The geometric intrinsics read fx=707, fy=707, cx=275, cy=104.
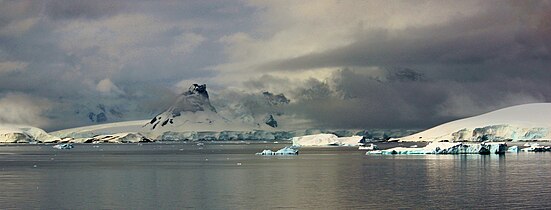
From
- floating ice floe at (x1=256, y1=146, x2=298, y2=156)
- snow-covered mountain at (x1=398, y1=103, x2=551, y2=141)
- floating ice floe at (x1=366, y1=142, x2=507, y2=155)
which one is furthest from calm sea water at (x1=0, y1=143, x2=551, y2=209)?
snow-covered mountain at (x1=398, y1=103, x2=551, y2=141)

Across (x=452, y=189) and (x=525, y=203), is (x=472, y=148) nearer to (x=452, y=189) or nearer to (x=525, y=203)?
(x=452, y=189)

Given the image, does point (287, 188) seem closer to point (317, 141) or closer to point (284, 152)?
point (284, 152)

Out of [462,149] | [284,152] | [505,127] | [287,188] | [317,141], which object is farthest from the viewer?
[317,141]

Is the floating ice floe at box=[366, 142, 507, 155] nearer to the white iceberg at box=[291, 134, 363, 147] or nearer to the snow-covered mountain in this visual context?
the white iceberg at box=[291, 134, 363, 147]

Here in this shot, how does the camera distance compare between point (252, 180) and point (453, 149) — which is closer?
point (252, 180)

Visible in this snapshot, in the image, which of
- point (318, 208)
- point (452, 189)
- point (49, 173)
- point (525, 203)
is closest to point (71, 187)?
point (49, 173)

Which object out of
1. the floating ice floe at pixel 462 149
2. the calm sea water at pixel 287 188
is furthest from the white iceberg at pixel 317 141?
the calm sea water at pixel 287 188

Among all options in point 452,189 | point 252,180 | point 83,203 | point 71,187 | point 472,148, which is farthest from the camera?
point 472,148

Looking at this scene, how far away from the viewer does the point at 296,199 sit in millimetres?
36781

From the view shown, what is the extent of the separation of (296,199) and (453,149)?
56.3m

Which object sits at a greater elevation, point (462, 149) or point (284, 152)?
point (462, 149)

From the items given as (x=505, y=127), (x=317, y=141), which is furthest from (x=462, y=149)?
(x=317, y=141)

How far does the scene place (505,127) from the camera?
135 metres

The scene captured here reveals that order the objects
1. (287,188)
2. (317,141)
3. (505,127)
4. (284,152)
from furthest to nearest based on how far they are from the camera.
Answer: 1. (317,141)
2. (505,127)
3. (284,152)
4. (287,188)
